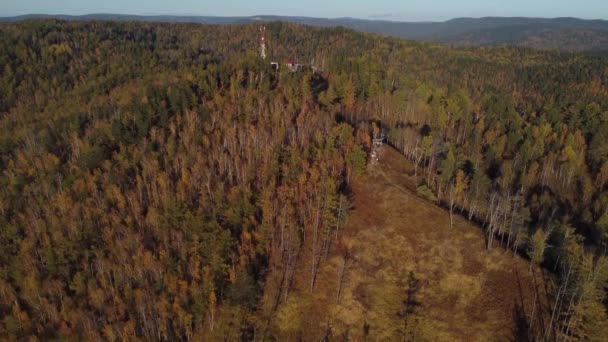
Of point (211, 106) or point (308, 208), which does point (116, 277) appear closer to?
point (308, 208)

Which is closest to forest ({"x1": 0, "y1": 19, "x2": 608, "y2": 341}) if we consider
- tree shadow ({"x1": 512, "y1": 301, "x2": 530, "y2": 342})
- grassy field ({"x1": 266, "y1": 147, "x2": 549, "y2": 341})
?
tree shadow ({"x1": 512, "y1": 301, "x2": 530, "y2": 342})

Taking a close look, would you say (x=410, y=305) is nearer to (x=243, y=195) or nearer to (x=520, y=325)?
(x=520, y=325)

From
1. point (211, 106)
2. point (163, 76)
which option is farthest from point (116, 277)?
point (163, 76)

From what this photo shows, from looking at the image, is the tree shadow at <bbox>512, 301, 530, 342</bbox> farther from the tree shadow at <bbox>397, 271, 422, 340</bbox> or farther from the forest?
the tree shadow at <bbox>397, 271, 422, 340</bbox>

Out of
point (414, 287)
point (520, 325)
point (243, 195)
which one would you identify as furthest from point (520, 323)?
point (243, 195)

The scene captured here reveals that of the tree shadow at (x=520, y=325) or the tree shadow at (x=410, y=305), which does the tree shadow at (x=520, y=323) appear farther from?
the tree shadow at (x=410, y=305)

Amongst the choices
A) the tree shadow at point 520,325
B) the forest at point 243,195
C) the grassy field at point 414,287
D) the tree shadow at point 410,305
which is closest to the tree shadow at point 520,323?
the tree shadow at point 520,325
